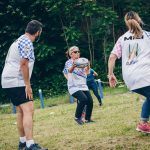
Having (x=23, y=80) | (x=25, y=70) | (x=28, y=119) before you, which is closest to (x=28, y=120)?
(x=28, y=119)

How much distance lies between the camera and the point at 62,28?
90.0 ft

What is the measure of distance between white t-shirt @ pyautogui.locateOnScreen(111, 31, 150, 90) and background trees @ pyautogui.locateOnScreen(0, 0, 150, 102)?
19.3m

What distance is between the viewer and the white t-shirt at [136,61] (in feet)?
22.0

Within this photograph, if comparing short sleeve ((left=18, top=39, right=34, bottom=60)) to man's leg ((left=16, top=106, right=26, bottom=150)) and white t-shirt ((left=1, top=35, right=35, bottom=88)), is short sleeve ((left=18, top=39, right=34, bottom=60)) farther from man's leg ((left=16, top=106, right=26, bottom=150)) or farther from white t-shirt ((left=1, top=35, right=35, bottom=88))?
man's leg ((left=16, top=106, right=26, bottom=150))

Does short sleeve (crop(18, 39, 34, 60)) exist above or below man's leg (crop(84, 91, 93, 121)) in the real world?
above

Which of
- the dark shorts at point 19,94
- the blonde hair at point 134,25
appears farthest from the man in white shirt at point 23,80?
the blonde hair at point 134,25

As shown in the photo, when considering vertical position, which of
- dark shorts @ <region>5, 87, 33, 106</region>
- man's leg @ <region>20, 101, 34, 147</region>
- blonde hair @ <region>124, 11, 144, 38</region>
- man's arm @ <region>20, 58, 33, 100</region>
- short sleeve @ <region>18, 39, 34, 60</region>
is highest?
blonde hair @ <region>124, 11, 144, 38</region>

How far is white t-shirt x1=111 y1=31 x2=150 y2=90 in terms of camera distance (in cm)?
670

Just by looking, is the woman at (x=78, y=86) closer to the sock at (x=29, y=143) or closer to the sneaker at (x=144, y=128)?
A: the sneaker at (x=144, y=128)

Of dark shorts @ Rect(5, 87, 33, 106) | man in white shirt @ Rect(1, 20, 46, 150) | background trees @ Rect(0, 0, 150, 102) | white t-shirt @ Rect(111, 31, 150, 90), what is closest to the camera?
white t-shirt @ Rect(111, 31, 150, 90)

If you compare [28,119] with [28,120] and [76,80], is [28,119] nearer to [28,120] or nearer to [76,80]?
[28,120]

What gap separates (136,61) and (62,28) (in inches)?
823

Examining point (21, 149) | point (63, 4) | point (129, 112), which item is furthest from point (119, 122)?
point (63, 4)

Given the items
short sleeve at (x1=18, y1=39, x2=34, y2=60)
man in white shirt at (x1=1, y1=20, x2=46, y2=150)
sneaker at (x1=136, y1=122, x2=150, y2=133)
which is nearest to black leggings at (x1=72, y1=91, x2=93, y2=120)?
sneaker at (x1=136, y1=122, x2=150, y2=133)
